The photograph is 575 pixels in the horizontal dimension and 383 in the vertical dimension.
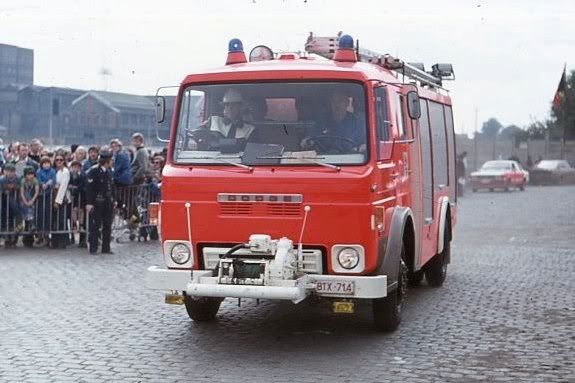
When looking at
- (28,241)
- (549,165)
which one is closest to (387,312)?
(28,241)

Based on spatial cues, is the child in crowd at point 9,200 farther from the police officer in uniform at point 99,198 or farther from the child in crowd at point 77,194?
the police officer in uniform at point 99,198

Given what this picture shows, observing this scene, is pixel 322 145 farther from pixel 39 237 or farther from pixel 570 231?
pixel 570 231

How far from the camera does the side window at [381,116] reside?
10.0 m

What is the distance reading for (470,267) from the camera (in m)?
16.8

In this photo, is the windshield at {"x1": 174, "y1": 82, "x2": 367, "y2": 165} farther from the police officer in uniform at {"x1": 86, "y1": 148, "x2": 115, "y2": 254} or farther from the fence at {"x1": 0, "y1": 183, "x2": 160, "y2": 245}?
the fence at {"x1": 0, "y1": 183, "x2": 160, "y2": 245}

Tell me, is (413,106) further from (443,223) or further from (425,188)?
(443,223)

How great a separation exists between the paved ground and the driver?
183cm

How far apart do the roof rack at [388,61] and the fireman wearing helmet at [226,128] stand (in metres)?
1.92

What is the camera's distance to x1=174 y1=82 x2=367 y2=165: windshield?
982 cm

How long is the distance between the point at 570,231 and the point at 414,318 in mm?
14911

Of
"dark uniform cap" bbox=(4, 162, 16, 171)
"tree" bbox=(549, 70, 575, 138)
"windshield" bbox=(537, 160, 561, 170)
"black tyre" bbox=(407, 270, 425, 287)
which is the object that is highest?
"tree" bbox=(549, 70, 575, 138)

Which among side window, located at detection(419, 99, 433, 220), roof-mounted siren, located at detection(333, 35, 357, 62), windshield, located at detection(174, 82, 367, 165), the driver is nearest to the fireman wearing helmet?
windshield, located at detection(174, 82, 367, 165)

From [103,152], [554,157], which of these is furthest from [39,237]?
[554,157]

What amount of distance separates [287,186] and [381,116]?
1275 millimetres
